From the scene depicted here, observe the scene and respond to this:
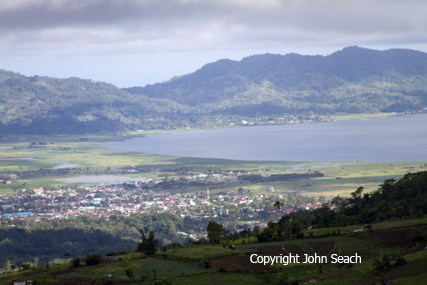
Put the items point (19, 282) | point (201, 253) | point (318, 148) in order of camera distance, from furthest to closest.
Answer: point (318, 148) → point (201, 253) → point (19, 282)

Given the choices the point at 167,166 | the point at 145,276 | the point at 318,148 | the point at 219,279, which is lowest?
the point at 219,279

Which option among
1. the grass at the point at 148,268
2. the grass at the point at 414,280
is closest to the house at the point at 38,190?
the grass at the point at 148,268

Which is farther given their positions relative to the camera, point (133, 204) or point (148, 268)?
point (133, 204)

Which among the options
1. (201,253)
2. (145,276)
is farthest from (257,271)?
(145,276)

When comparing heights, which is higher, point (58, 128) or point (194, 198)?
point (58, 128)

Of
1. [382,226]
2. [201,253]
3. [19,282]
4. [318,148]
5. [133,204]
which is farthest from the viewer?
[318,148]

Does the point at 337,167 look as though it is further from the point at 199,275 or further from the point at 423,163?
the point at 199,275

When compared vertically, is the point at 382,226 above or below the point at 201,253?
above

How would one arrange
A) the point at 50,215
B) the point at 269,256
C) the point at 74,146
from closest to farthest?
1. the point at 269,256
2. the point at 50,215
3. the point at 74,146

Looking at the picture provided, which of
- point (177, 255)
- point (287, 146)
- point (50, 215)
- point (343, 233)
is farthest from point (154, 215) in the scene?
point (287, 146)

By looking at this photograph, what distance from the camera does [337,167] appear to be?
83875 millimetres

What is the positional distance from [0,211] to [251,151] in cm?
6840

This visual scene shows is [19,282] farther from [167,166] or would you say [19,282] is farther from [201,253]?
[167,166]

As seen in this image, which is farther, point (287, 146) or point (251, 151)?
point (287, 146)
